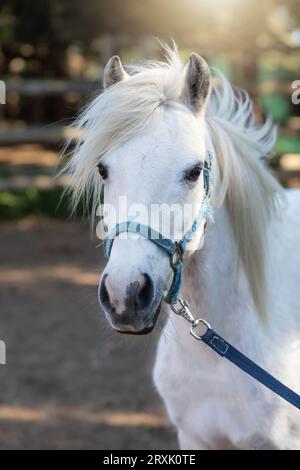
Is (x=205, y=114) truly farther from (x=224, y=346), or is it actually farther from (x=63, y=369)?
(x=63, y=369)

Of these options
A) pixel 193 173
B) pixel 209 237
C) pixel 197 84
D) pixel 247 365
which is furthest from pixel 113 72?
pixel 247 365

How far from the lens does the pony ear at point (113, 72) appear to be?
7.81ft

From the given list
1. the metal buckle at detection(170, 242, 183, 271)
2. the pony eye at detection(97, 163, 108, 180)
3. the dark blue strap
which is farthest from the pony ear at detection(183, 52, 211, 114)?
the dark blue strap

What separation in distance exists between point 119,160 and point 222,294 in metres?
0.68

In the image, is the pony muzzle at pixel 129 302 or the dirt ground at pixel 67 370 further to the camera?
the dirt ground at pixel 67 370

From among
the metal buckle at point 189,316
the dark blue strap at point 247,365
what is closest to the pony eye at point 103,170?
the metal buckle at point 189,316

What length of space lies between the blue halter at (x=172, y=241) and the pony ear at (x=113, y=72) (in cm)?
44

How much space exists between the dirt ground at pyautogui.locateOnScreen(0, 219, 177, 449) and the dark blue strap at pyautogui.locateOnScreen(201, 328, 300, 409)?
0.86 feet

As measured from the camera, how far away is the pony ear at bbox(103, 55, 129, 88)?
2.38 metres

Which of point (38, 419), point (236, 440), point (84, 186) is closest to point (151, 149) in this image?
point (84, 186)

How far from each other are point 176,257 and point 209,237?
343mm

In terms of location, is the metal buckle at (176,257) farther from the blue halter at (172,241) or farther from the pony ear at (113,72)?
the pony ear at (113,72)

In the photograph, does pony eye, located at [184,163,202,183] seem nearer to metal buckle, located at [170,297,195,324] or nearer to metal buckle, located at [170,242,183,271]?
metal buckle, located at [170,242,183,271]
